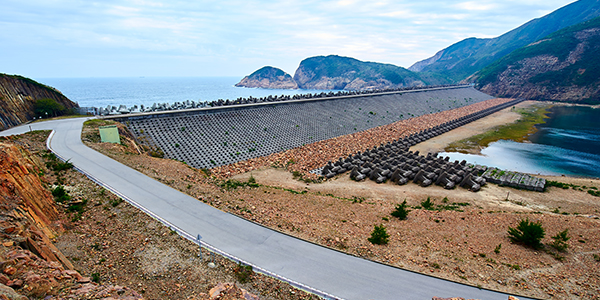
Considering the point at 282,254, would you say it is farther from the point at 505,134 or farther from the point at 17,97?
the point at 505,134

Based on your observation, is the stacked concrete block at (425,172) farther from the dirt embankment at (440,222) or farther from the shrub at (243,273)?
the shrub at (243,273)

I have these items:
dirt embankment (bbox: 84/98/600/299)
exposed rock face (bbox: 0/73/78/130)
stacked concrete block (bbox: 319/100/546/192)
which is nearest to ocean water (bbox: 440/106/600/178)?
→ dirt embankment (bbox: 84/98/600/299)

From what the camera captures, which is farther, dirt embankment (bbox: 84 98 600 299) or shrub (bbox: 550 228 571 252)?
shrub (bbox: 550 228 571 252)

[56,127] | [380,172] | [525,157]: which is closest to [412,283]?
[380,172]

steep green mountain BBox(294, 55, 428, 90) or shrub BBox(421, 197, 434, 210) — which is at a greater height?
steep green mountain BBox(294, 55, 428, 90)

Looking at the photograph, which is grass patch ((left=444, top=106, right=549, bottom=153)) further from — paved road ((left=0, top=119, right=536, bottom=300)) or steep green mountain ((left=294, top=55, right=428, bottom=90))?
steep green mountain ((left=294, top=55, right=428, bottom=90))

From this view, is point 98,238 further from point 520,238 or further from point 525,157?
point 525,157
